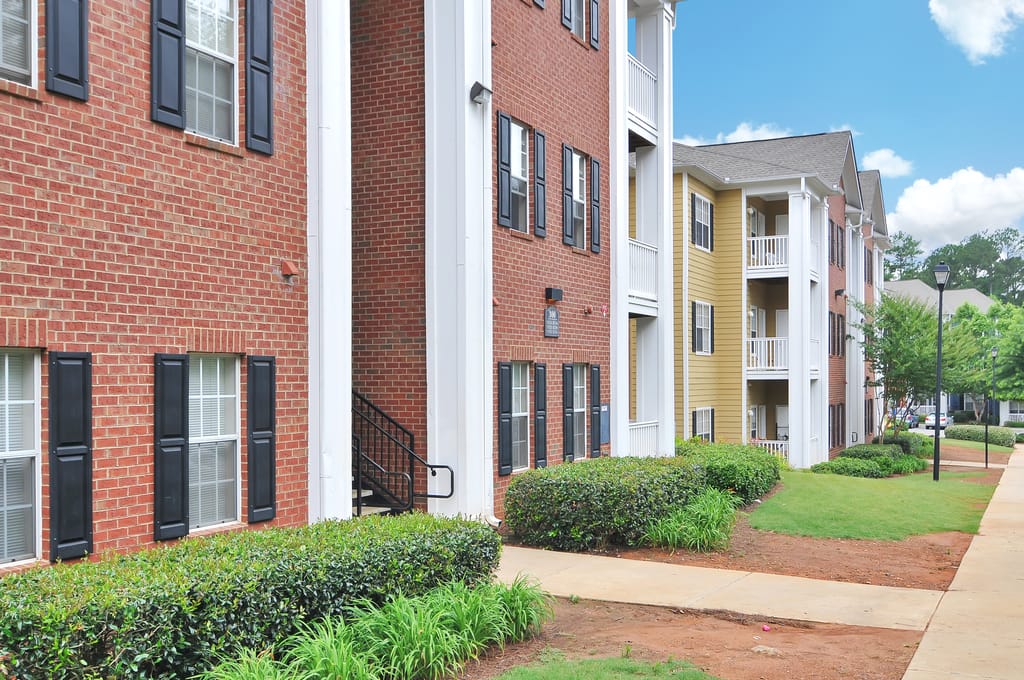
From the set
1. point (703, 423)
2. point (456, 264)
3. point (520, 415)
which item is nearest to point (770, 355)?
point (703, 423)

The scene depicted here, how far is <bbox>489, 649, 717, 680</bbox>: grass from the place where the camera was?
24.0ft

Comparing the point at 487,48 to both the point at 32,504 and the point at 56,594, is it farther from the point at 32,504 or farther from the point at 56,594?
the point at 56,594

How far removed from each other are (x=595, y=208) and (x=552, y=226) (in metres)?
1.91

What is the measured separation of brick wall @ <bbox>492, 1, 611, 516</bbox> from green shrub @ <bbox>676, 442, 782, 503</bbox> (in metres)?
2.39

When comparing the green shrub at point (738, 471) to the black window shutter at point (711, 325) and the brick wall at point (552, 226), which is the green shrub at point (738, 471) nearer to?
the brick wall at point (552, 226)

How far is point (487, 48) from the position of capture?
46.3 feet

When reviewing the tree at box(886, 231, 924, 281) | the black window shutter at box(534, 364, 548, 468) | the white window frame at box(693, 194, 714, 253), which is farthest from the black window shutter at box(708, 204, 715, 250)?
the tree at box(886, 231, 924, 281)

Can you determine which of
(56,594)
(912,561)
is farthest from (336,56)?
(912,561)

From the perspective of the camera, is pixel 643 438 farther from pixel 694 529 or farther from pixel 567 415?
pixel 694 529

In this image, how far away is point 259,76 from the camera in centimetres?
980

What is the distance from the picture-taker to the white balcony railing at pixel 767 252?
31438 mm

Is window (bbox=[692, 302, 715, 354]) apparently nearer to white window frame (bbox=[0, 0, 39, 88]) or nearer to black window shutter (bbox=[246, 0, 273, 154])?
black window shutter (bbox=[246, 0, 273, 154])

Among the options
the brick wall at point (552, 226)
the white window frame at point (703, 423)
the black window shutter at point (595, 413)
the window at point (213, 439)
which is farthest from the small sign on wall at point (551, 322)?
the white window frame at point (703, 423)

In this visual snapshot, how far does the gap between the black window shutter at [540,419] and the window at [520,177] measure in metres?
2.36
